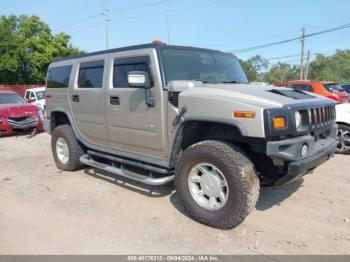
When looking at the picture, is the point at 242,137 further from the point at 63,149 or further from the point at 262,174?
the point at 63,149

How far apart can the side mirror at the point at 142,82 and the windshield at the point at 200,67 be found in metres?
0.24

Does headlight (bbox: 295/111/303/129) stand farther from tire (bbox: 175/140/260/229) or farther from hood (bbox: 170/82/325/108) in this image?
tire (bbox: 175/140/260/229)

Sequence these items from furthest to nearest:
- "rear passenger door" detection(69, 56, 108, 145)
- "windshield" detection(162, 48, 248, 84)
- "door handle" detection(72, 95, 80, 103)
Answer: "door handle" detection(72, 95, 80, 103) < "rear passenger door" detection(69, 56, 108, 145) < "windshield" detection(162, 48, 248, 84)

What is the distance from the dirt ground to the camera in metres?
3.43

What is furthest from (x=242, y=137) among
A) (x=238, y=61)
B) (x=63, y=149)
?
(x=63, y=149)

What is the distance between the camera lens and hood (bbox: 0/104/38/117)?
1066cm

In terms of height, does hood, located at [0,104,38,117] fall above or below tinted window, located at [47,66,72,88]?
below

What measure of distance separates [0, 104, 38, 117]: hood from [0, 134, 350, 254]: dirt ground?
5.51 m

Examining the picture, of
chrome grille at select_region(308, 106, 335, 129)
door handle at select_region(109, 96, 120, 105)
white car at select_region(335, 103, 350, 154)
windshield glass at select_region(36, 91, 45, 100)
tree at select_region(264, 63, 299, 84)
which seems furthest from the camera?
tree at select_region(264, 63, 299, 84)

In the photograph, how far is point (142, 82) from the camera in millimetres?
4066

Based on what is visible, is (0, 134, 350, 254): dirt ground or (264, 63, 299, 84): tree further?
(264, 63, 299, 84): tree

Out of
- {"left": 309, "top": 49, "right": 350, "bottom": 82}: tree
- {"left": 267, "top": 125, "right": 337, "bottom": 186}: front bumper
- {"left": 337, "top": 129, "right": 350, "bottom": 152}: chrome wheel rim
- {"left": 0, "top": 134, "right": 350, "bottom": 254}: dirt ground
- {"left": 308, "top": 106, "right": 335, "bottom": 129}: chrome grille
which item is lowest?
{"left": 0, "top": 134, "right": 350, "bottom": 254}: dirt ground

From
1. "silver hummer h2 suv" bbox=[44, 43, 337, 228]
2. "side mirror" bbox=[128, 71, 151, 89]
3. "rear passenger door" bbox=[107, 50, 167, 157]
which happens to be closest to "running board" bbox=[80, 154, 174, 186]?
"silver hummer h2 suv" bbox=[44, 43, 337, 228]

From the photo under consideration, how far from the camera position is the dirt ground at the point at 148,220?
11.3 feet
